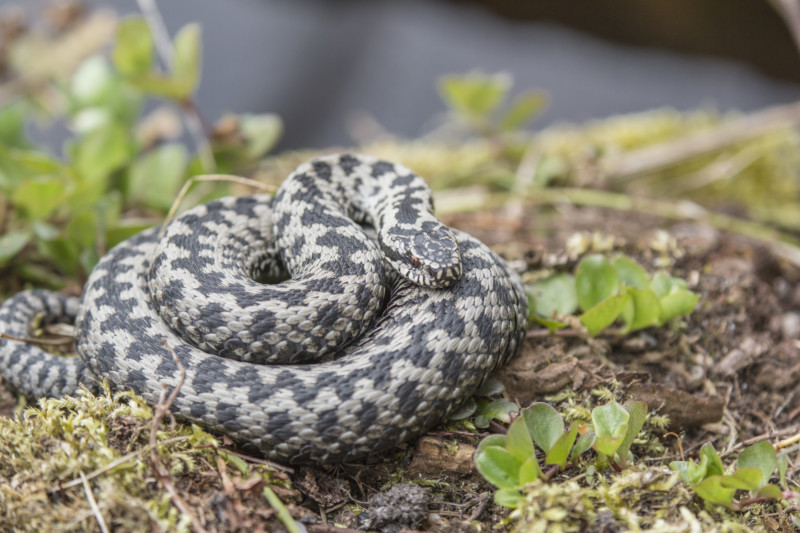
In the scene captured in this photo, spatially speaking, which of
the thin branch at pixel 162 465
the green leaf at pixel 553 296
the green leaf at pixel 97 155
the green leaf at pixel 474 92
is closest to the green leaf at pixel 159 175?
the green leaf at pixel 97 155

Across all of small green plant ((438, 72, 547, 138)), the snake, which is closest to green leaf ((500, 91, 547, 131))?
small green plant ((438, 72, 547, 138))

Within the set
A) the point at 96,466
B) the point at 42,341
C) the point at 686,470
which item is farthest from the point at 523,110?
the point at 96,466

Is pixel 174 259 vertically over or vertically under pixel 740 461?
over

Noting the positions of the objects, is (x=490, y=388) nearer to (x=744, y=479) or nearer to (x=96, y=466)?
(x=744, y=479)

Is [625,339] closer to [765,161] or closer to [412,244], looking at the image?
[412,244]

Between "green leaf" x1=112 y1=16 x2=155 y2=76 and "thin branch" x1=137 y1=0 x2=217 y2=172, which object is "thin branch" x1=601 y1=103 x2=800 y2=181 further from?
"green leaf" x1=112 y1=16 x2=155 y2=76

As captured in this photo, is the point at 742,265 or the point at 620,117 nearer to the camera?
the point at 742,265

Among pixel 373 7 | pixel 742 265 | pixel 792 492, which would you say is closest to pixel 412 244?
pixel 792 492

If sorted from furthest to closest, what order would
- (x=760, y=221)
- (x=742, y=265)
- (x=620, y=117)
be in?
(x=620, y=117) → (x=760, y=221) → (x=742, y=265)
